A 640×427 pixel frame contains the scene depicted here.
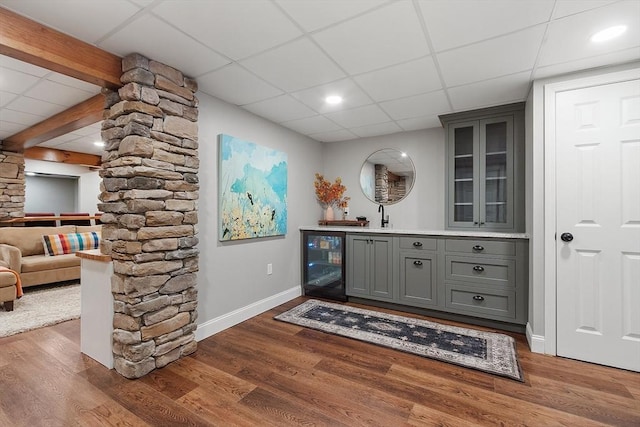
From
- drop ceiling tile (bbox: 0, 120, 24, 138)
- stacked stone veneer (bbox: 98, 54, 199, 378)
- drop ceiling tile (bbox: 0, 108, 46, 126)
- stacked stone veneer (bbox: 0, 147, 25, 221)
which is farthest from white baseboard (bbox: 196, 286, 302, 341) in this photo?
stacked stone veneer (bbox: 0, 147, 25, 221)

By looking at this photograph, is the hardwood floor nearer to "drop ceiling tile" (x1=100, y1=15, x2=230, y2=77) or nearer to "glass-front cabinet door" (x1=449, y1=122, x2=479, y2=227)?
"glass-front cabinet door" (x1=449, y1=122, x2=479, y2=227)

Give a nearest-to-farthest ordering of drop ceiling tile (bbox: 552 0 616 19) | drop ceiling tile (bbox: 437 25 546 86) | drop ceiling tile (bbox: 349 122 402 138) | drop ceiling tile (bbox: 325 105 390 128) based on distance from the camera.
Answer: drop ceiling tile (bbox: 552 0 616 19), drop ceiling tile (bbox: 437 25 546 86), drop ceiling tile (bbox: 325 105 390 128), drop ceiling tile (bbox: 349 122 402 138)

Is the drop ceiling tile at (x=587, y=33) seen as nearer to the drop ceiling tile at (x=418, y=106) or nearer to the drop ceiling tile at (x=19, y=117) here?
the drop ceiling tile at (x=418, y=106)

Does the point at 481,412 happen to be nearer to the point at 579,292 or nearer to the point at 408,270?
the point at 579,292

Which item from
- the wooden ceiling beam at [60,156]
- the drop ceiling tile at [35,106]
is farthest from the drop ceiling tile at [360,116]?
the wooden ceiling beam at [60,156]

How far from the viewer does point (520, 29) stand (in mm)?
1817

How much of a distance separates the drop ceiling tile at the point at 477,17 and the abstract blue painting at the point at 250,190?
6.70ft

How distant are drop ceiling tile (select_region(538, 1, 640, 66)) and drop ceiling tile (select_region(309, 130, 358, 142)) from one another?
92.0 inches

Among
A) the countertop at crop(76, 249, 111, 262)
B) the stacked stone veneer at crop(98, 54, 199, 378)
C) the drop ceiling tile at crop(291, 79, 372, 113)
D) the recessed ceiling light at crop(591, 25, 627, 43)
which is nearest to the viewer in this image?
the recessed ceiling light at crop(591, 25, 627, 43)

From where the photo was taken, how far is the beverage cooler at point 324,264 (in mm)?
3920

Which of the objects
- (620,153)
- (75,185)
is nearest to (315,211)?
(620,153)

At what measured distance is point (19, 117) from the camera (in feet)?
11.7

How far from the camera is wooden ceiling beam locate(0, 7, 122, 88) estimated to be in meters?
1.67

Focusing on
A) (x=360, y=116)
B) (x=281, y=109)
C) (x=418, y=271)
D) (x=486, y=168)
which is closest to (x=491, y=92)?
(x=486, y=168)
